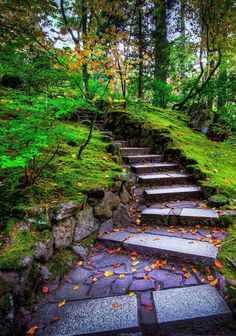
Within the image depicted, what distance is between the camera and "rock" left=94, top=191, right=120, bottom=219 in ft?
11.8

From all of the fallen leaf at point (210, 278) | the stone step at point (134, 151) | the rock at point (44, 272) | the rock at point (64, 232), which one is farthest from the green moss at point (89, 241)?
the stone step at point (134, 151)

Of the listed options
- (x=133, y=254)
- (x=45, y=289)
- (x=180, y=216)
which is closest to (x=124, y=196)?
(x=180, y=216)

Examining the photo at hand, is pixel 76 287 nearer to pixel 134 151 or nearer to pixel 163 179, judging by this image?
pixel 163 179

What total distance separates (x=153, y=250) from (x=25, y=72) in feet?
10.1

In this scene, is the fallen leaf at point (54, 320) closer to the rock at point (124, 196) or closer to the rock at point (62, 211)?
the rock at point (62, 211)

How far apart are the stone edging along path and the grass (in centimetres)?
71

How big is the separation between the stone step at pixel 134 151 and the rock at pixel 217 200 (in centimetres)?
278

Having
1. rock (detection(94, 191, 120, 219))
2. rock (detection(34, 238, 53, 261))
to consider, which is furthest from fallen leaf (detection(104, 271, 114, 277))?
rock (detection(94, 191, 120, 219))

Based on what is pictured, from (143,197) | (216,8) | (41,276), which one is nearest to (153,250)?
(41,276)

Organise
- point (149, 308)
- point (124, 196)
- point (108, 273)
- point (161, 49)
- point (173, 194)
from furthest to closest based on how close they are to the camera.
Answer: point (161, 49) < point (173, 194) < point (124, 196) < point (108, 273) < point (149, 308)

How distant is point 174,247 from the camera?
2.91 metres

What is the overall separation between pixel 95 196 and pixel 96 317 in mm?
1734

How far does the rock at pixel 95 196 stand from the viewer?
353 cm

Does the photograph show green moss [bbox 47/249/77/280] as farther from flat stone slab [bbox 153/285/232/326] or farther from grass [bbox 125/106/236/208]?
grass [bbox 125/106/236/208]
